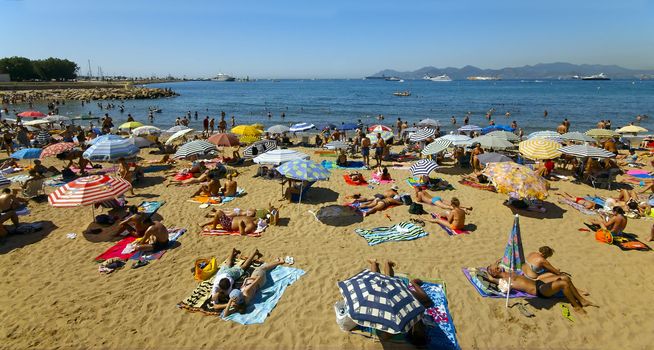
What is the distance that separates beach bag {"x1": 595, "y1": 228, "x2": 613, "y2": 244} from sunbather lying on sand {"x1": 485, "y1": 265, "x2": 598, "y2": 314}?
2.93 meters

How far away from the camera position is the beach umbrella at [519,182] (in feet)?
27.7

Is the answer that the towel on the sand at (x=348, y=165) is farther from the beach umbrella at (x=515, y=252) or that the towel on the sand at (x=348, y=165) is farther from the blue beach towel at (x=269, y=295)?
the beach umbrella at (x=515, y=252)

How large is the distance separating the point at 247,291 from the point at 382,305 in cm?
249

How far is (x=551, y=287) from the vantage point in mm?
5621

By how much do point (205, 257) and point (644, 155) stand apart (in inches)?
819

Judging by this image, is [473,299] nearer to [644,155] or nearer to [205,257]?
[205,257]

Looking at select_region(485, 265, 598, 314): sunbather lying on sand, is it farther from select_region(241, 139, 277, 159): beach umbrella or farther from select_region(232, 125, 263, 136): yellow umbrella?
select_region(232, 125, 263, 136): yellow umbrella

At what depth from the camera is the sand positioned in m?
4.96

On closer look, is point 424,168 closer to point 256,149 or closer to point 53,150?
point 256,149

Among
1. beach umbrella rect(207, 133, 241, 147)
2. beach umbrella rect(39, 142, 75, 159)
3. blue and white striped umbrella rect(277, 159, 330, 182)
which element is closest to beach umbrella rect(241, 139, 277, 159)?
beach umbrella rect(207, 133, 241, 147)

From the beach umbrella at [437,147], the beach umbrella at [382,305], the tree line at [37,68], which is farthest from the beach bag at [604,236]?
Answer: the tree line at [37,68]

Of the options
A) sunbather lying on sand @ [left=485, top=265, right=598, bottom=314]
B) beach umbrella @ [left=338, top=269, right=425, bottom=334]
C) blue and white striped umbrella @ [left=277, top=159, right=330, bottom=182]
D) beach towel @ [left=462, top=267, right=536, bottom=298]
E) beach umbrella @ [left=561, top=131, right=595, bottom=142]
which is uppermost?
beach umbrella @ [left=561, top=131, right=595, bottom=142]

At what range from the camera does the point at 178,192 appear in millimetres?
11273

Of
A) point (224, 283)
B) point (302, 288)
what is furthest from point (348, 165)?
point (224, 283)
